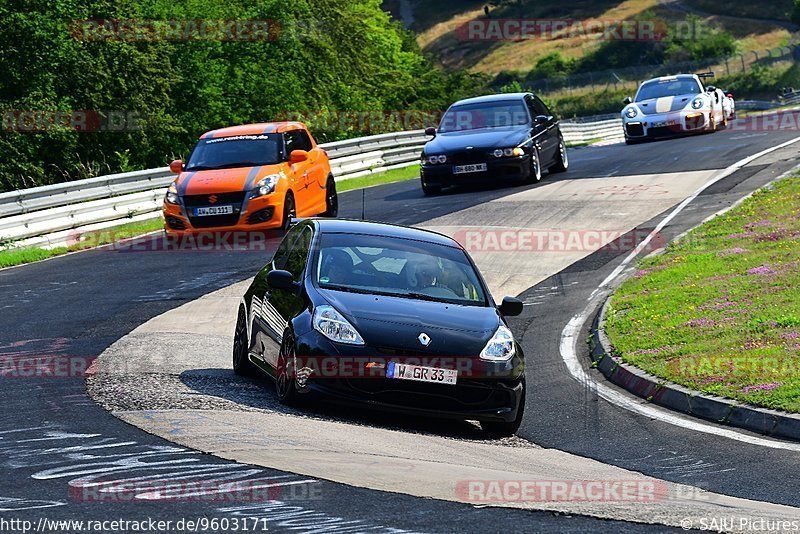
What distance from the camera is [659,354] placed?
11.9m

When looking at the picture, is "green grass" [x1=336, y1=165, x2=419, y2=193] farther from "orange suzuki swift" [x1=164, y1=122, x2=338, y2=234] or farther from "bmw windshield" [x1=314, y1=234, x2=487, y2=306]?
"bmw windshield" [x1=314, y1=234, x2=487, y2=306]

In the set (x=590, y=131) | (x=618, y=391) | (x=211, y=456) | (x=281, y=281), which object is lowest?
(x=590, y=131)

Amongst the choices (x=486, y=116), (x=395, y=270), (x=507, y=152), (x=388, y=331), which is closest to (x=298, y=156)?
(x=507, y=152)

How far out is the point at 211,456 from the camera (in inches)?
284

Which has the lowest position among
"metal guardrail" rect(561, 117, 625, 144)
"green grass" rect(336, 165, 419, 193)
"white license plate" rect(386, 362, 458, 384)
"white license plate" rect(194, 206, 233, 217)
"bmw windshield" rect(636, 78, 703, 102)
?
"metal guardrail" rect(561, 117, 625, 144)

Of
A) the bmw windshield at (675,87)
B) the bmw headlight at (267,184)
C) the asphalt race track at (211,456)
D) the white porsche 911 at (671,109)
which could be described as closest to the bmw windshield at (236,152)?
the bmw headlight at (267,184)

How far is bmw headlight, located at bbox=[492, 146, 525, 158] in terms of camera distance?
2456cm

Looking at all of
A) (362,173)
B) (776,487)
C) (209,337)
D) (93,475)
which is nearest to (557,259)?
(209,337)

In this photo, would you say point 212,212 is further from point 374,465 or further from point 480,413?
point 374,465

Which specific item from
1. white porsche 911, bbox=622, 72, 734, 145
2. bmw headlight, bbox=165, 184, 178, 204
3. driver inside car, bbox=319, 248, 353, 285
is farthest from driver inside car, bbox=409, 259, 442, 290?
white porsche 911, bbox=622, 72, 734, 145

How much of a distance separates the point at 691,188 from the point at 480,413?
1543 centimetres

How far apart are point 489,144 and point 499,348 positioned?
1538 cm

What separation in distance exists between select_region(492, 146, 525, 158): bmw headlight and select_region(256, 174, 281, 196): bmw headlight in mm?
5763

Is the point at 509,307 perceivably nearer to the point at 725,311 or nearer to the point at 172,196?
the point at 725,311
